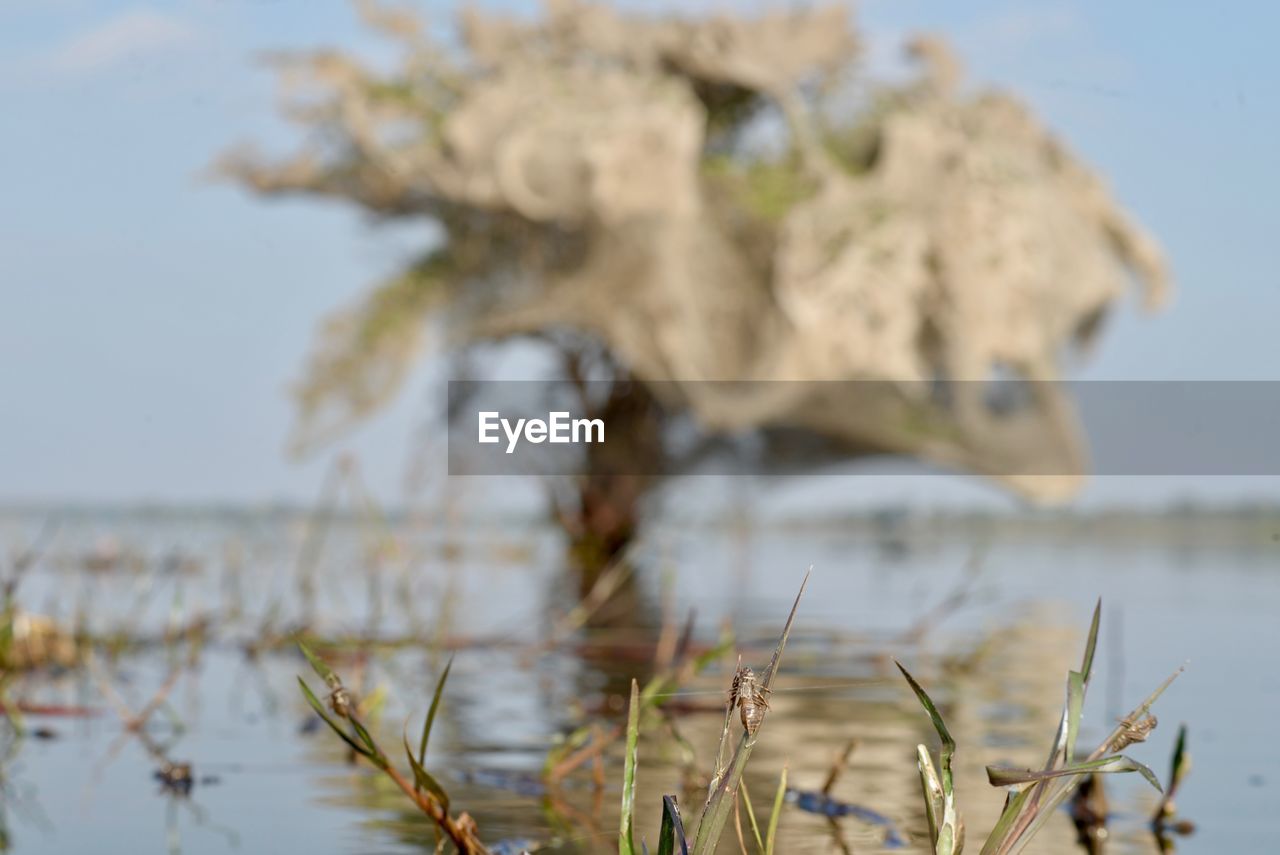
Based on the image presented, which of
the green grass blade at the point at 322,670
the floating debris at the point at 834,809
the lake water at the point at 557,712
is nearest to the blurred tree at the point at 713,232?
the lake water at the point at 557,712

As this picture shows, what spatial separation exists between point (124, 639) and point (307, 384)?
6.35 m

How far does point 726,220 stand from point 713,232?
22 centimetres

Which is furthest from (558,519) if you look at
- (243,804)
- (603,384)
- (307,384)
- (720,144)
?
(243,804)

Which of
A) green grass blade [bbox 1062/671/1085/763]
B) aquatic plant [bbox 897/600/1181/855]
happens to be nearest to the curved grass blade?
aquatic plant [bbox 897/600/1181/855]

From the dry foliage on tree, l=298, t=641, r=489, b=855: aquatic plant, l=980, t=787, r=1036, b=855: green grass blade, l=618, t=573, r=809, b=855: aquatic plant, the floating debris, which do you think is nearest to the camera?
l=618, t=573, r=809, b=855: aquatic plant

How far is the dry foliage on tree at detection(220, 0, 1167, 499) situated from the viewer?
8.52 metres

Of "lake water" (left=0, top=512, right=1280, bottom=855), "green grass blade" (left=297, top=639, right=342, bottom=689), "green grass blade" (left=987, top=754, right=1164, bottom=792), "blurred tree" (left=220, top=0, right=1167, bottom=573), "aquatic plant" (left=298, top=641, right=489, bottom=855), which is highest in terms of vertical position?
"blurred tree" (left=220, top=0, right=1167, bottom=573)

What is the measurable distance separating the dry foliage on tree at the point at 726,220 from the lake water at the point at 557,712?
2.21 metres

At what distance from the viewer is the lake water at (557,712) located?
5.97 ft

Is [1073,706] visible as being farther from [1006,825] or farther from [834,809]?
[834,809]

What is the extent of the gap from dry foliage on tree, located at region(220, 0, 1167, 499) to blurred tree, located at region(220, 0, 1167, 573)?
18 millimetres

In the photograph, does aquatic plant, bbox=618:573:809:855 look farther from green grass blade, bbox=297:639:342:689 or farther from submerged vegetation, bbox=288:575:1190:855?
green grass blade, bbox=297:639:342:689

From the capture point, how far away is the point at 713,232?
9383 millimetres

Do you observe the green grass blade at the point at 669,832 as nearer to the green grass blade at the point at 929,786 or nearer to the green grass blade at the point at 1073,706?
the green grass blade at the point at 929,786
